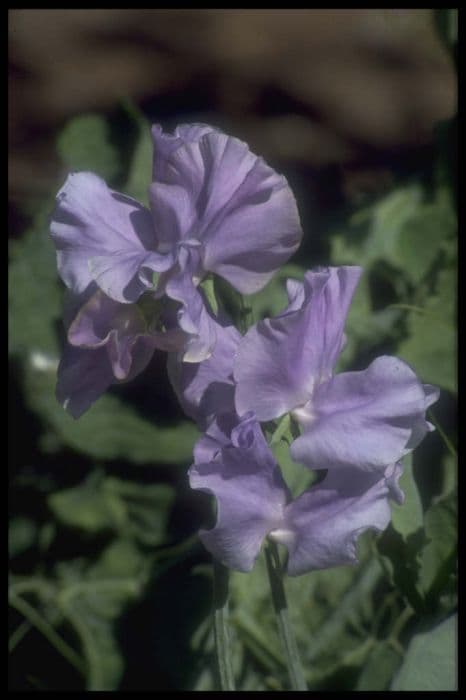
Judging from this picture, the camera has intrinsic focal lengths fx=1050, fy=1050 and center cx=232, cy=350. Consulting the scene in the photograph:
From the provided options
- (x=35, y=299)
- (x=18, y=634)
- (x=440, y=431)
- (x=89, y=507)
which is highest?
(x=35, y=299)

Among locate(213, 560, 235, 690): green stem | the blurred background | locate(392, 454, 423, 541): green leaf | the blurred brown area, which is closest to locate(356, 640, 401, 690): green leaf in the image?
the blurred background

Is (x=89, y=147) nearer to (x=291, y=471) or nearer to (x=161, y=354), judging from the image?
(x=161, y=354)

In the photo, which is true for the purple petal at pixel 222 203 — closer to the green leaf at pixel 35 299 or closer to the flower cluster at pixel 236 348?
the flower cluster at pixel 236 348

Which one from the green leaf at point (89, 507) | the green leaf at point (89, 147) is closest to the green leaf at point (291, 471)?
the green leaf at point (89, 507)

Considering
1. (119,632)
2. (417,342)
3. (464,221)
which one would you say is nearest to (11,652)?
(119,632)

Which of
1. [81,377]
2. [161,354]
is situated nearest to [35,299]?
[161,354]

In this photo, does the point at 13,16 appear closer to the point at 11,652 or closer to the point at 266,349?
the point at 11,652

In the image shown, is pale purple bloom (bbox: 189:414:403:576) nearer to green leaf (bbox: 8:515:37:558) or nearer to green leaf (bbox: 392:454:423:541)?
green leaf (bbox: 392:454:423:541)
